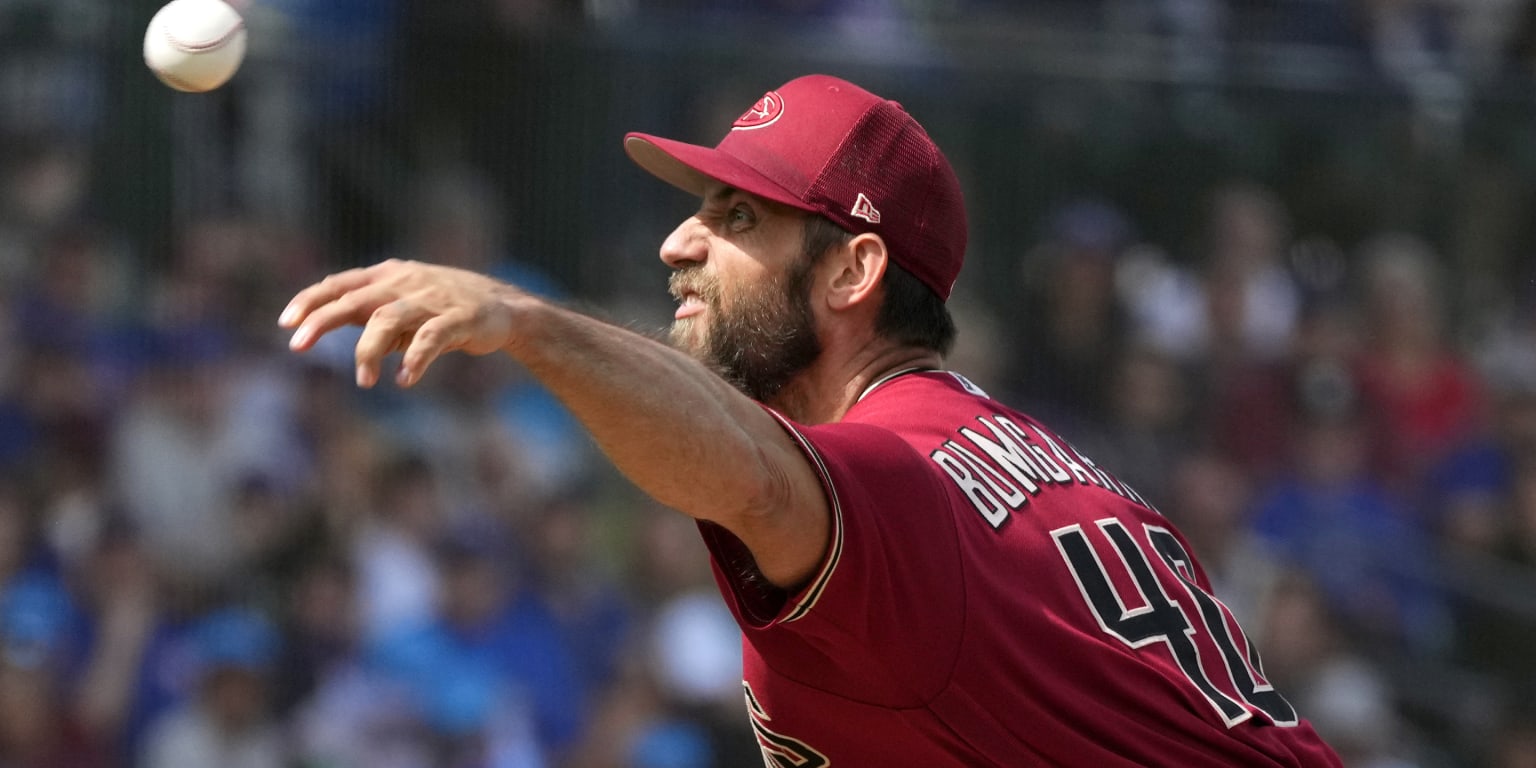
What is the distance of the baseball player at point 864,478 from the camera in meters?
2.45

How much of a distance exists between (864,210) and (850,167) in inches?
3.6

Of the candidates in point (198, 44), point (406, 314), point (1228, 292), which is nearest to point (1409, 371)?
point (1228, 292)

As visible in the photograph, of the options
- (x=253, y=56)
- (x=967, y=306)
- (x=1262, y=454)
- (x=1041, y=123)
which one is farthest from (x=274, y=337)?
(x=1262, y=454)

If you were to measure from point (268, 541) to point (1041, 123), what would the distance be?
438cm

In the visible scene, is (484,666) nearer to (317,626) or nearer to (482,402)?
(317,626)

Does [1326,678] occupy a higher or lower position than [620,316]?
lower

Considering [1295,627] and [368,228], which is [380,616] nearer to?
[368,228]

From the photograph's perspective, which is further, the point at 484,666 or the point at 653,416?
the point at 484,666

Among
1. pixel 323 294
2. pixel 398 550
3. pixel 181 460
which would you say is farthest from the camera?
pixel 398 550

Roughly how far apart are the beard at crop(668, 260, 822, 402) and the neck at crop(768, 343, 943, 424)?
0.11 feet

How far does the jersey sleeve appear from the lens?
2.62m

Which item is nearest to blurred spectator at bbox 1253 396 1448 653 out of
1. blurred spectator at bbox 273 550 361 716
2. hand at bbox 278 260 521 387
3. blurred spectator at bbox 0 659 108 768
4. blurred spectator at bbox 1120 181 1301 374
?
blurred spectator at bbox 1120 181 1301 374

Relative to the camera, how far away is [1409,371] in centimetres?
948

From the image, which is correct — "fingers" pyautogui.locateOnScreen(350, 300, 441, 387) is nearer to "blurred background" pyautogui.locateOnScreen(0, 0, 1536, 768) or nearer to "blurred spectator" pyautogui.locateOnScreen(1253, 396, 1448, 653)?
"blurred background" pyautogui.locateOnScreen(0, 0, 1536, 768)
